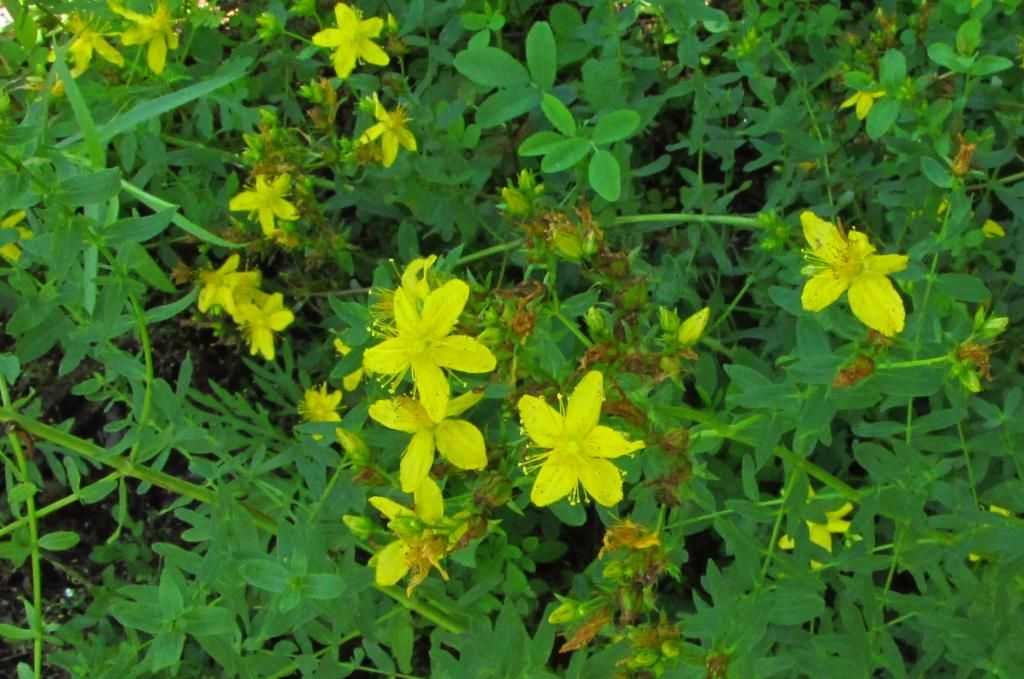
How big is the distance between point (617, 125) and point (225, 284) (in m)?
1.23

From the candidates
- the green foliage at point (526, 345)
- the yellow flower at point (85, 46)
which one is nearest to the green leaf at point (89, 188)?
the green foliage at point (526, 345)

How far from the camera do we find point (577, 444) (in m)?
1.50

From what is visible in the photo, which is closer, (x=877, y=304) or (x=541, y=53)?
(x=877, y=304)

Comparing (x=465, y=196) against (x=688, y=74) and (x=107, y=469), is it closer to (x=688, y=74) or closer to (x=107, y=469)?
(x=688, y=74)

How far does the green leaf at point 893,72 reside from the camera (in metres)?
1.92

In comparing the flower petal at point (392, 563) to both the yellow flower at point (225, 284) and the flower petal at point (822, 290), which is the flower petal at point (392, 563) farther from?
the yellow flower at point (225, 284)

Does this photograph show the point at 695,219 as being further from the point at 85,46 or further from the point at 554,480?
the point at 85,46

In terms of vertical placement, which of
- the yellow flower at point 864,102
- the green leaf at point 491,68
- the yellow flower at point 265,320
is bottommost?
the yellow flower at point 265,320

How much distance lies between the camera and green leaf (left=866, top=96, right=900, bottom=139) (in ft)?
6.25

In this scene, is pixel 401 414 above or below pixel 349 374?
above

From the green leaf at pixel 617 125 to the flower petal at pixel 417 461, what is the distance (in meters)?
0.61

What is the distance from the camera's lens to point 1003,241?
2.25m

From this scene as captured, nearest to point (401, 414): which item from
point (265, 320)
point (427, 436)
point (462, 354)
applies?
point (427, 436)

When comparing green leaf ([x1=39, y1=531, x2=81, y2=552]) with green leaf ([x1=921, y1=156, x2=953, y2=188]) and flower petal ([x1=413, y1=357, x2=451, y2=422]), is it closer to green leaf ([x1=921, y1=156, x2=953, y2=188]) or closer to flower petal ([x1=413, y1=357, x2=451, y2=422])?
flower petal ([x1=413, y1=357, x2=451, y2=422])
